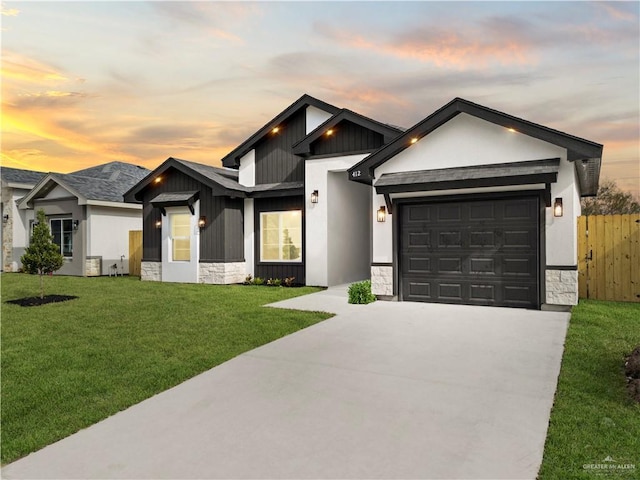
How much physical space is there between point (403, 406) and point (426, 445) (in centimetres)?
74

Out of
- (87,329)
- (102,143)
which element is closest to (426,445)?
(87,329)

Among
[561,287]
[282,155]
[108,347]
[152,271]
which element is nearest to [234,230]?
[282,155]

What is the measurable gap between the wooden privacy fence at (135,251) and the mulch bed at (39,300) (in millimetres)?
6992

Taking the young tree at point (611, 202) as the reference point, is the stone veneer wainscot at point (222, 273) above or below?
below

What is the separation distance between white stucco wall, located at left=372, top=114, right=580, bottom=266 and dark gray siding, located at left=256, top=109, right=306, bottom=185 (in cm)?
468

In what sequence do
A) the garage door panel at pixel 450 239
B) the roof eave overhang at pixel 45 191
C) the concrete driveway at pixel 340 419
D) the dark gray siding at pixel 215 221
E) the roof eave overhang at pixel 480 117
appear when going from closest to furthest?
the concrete driveway at pixel 340 419 → the roof eave overhang at pixel 480 117 → the garage door panel at pixel 450 239 → the dark gray siding at pixel 215 221 → the roof eave overhang at pixel 45 191

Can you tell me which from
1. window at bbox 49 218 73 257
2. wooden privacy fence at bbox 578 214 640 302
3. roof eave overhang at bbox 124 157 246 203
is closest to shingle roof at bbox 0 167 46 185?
window at bbox 49 218 73 257

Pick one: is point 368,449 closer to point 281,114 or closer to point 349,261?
point 349,261

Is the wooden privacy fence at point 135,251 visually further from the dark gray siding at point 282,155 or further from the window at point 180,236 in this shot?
the dark gray siding at point 282,155

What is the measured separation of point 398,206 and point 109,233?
14.5m

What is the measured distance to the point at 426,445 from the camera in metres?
3.17

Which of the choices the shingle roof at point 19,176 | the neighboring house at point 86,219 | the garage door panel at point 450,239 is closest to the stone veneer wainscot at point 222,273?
the neighboring house at point 86,219

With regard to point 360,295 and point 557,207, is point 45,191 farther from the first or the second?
point 557,207

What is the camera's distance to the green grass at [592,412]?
296 cm
